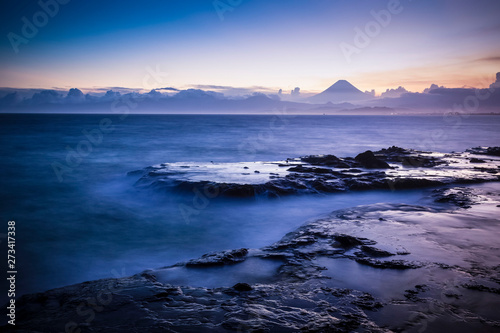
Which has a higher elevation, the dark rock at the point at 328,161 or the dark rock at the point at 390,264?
the dark rock at the point at 328,161

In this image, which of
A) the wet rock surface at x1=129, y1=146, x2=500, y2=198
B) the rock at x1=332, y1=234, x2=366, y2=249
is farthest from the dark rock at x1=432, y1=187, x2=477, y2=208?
the rock at x1=332, y1=234, x2=366, y2=249

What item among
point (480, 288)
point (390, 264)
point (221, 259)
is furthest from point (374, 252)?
point (221, 259)

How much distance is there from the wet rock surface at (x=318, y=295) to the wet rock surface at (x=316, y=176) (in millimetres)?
5816

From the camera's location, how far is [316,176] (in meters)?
13.9

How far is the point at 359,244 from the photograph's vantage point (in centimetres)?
601

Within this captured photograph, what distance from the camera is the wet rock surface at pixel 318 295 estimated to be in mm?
3457

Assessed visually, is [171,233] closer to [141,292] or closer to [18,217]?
[141,292]

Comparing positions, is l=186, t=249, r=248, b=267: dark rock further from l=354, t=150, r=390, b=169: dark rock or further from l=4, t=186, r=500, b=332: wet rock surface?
l=354, t=150, r=390, b=169: dark rock

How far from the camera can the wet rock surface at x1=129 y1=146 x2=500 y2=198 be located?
12.1 m

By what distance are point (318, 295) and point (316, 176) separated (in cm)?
1015

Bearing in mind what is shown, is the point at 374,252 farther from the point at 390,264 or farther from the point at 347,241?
the point at 347,241

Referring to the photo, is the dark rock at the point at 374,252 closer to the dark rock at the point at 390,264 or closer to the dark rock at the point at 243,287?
the dark rock at the point at 390,264
